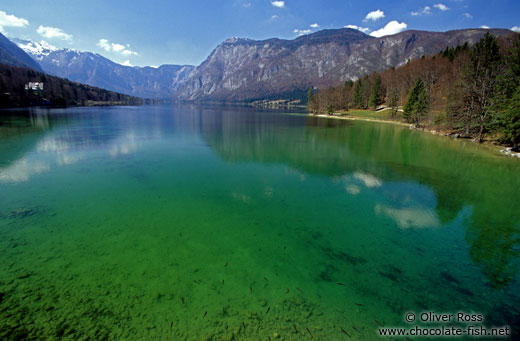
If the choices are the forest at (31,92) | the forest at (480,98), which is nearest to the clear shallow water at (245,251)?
the forest at (480,98)

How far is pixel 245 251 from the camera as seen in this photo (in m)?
9.23

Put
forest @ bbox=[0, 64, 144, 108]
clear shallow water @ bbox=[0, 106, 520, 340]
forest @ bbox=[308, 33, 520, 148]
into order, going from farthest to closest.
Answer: forest @ bbox=[0, 64, 144, 108] < forest @ bbox=[308, 33, 520, 148] < clear shallow water @ bbox=[0, 106, 520, 340]

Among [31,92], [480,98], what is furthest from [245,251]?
[31,92]

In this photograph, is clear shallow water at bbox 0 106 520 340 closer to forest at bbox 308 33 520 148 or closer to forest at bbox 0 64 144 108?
forest at bbox 308 33 520 148

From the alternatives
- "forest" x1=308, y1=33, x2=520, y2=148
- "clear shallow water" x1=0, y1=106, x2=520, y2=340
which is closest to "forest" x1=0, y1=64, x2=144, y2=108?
"clear shallow water" x1=0, y1=106, x2=520, y2=340

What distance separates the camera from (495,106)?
3219 cm

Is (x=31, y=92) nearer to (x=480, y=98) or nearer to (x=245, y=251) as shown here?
(x=245, y=251)

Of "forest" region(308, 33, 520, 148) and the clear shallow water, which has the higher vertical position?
"forest" region(308, 33, 520, 148)

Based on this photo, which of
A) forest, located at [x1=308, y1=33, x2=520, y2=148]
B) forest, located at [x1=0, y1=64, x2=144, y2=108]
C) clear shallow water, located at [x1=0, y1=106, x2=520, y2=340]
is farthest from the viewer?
forest, located at [x1=0, y1=64, x2=144, y2=108]

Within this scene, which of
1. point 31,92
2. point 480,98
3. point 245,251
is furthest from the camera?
point 31,92

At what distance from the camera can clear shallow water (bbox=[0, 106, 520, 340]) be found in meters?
6.21

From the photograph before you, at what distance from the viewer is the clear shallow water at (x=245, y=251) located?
6.21m

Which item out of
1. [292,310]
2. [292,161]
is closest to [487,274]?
[292,310]

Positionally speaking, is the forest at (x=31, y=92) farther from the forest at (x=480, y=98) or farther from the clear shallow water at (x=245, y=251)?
the forest at (x=480, y=98)
